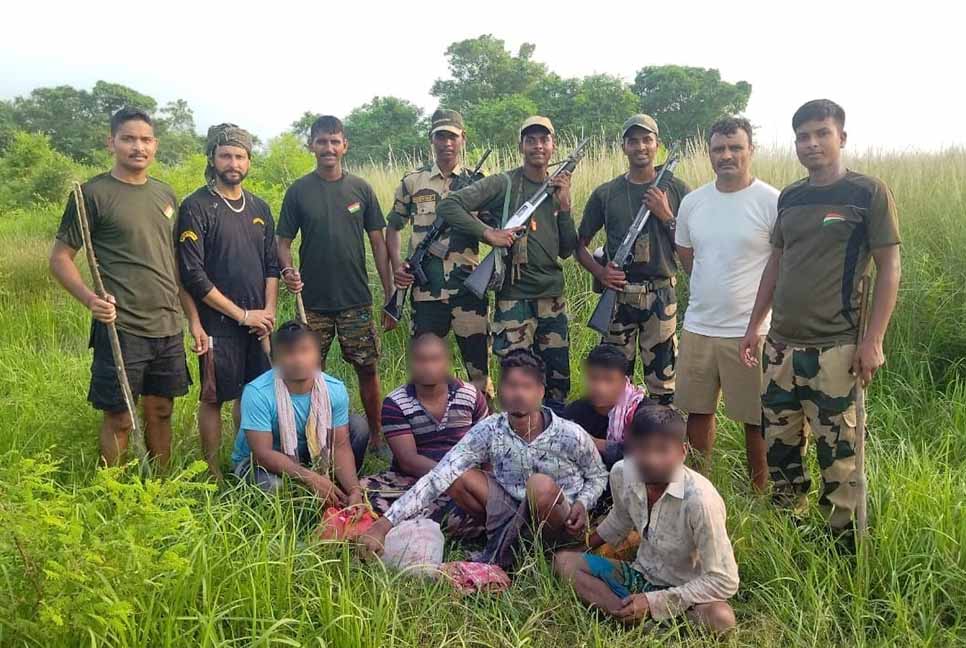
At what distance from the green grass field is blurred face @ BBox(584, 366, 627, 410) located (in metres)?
0.74

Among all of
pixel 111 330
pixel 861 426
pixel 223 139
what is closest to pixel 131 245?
pixel 111 330

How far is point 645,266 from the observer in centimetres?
426

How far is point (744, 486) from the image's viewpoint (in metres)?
3.79

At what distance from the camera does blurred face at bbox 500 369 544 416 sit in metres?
3.15

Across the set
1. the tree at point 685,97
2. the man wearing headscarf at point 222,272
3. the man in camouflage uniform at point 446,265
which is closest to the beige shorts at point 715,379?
the man in camouflage uniform at point 446,265

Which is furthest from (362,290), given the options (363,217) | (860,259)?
(860,259)

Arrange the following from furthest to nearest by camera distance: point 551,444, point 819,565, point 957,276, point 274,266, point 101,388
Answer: point 957,276 → point 274,266 → point 101,388 → point 551,444 → point 819,565

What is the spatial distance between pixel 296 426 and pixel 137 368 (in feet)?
2.95

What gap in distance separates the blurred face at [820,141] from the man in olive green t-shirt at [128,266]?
125 inches

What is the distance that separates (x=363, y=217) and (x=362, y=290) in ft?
1.62

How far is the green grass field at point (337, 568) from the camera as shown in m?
2.06

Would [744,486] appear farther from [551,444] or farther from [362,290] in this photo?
[362,290]

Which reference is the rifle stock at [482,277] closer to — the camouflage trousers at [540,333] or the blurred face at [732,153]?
the camouflage trousers at [540,333]

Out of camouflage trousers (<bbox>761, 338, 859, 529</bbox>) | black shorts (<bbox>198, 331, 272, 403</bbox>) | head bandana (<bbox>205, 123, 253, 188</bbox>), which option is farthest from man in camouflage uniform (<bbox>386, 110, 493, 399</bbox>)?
camouflage trousers (<bbox>761, 338, 859, 529</bbox>)
